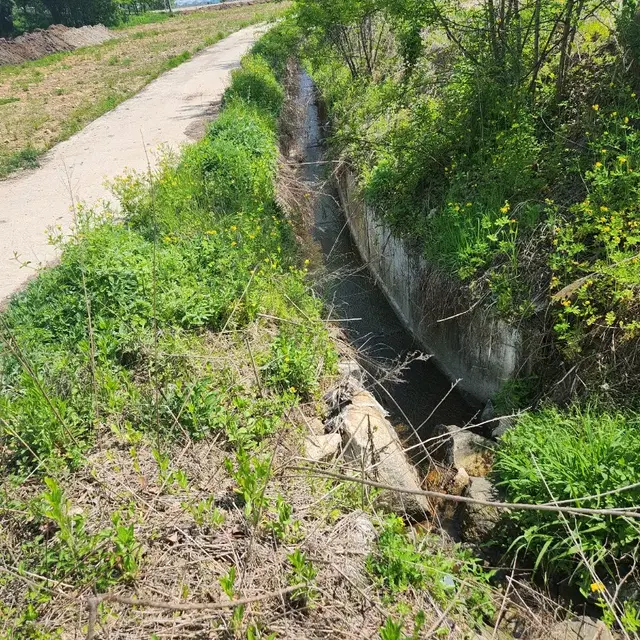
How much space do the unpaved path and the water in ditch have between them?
134 inches

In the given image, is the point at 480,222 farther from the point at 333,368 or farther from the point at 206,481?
the point at 206,481

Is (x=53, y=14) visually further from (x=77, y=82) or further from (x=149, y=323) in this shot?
(x=149, y=323)

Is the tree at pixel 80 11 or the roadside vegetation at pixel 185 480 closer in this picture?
the roadside vegetation at pixel 185 480

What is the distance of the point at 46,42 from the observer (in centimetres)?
2944

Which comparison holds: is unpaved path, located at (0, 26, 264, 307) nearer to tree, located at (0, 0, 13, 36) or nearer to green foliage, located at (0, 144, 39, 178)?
green foliage, located at (0, 144, 39, 178)

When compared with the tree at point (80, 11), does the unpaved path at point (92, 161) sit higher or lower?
lower

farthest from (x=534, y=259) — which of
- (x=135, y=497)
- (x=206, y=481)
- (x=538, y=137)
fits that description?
(x=135, y=497)

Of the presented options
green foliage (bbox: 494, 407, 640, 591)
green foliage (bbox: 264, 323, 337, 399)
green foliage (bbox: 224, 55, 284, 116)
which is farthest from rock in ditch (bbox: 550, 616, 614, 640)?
green foliage (bbox: 224, 55, 284, 116)

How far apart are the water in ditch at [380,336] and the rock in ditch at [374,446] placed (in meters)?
A: 0.50

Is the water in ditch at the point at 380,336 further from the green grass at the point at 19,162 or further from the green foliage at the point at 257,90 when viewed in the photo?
the green grass at the point at 19,162

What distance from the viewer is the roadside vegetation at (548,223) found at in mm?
3527

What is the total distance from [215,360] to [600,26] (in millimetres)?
6754

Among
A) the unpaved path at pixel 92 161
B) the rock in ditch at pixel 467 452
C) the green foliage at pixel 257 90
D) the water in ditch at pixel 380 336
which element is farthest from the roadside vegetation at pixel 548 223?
the unpaved path at pixel 92 161

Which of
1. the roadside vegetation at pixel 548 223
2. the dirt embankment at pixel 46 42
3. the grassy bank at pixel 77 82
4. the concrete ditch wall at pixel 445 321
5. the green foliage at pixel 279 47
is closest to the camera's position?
the roadside vegetation at pixel 548 223
